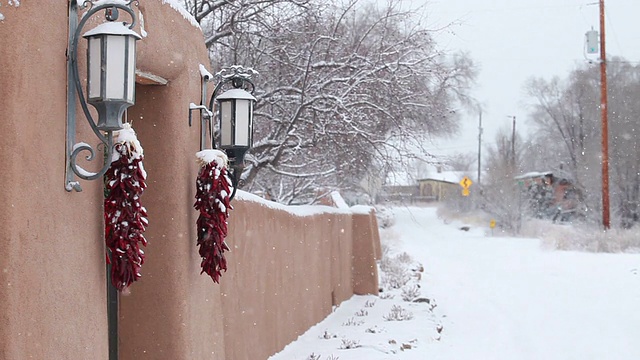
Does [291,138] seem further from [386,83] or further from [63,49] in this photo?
[63,49]


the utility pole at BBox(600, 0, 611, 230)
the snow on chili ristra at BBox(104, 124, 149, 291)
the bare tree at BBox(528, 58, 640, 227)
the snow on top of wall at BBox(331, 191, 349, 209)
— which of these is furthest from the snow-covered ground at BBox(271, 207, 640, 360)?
the bare tree at BBox(528, 58, 640, 227)

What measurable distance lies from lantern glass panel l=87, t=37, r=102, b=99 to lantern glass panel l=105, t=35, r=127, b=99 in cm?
4

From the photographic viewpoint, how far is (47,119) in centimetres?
363

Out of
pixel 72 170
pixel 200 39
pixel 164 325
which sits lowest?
pixel 164 325

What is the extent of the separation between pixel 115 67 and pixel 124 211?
807 millimetres

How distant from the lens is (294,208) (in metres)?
10.4

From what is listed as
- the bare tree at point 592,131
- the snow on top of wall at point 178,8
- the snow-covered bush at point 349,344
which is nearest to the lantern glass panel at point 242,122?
the snow on top of wall at point 178,8

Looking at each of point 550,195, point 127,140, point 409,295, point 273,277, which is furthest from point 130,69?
point 550,195

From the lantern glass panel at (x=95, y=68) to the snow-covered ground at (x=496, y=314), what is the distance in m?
5.10

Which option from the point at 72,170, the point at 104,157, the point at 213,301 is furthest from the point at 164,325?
the point at 72,170

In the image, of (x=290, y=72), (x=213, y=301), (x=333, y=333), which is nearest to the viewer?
(x=213, y=301)

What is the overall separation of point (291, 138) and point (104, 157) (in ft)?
22.9

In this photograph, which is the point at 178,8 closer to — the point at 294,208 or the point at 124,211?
the point at 124,211

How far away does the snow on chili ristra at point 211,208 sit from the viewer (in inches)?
219
